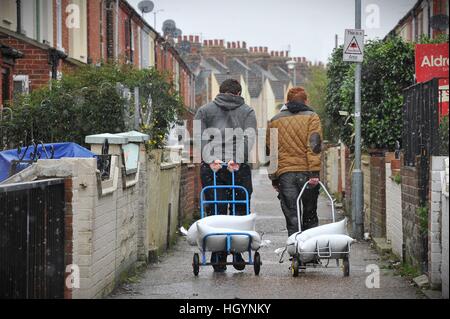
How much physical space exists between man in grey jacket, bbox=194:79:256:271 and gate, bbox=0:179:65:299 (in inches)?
116

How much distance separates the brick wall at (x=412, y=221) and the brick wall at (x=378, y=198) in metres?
2.80

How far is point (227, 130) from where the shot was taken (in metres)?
10.4

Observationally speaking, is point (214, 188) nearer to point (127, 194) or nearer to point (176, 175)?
point (127, 194)

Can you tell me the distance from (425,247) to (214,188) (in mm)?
2312

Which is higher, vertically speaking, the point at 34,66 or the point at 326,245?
the point at 34,66

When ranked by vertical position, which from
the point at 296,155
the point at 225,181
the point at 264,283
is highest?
the point at 296,155

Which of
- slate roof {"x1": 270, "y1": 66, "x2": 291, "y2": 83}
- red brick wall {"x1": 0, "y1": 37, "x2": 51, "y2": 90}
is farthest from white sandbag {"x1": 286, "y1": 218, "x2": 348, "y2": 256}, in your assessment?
slate roof {"x1": 270, "y1": 66, "x2": 291, "y2": 83}

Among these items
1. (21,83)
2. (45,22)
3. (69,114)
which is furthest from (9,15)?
(69,114)

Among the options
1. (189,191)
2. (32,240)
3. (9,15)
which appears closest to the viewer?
(32,240)

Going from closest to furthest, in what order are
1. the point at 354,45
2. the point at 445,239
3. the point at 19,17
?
the point at 445,239
the point at 354,45
the point at 19,17

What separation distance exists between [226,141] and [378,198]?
14.2 feet

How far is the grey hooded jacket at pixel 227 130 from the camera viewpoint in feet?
33.9

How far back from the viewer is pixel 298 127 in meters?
10.4

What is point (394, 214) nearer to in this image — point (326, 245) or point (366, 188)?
point (326, 245)
